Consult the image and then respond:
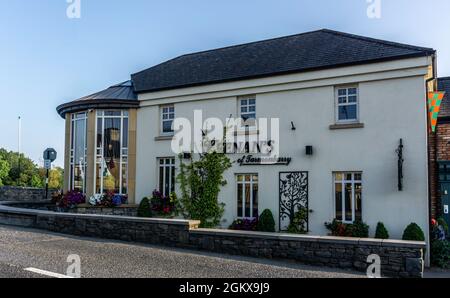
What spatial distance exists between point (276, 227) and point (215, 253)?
402 cm

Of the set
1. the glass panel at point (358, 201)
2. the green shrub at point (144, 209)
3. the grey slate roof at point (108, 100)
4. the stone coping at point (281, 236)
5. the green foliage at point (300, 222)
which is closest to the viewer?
the stone coping at point (281, 236)

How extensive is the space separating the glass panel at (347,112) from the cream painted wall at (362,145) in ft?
1.01

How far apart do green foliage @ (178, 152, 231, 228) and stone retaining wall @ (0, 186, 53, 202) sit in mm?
12589

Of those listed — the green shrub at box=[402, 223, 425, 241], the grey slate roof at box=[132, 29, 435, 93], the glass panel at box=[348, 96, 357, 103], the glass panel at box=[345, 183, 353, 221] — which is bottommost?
the green shrub at box=[402, 223, 425, 241]

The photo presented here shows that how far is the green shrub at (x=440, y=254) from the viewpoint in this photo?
34.6 ft

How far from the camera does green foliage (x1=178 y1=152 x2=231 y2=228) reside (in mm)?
14258

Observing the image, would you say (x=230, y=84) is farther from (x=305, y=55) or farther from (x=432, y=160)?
(x=432, y=160)

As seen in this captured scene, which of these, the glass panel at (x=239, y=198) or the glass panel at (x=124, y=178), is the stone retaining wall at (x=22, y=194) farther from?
the glass panel at (x=239, y=198)

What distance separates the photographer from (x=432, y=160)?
13836mm

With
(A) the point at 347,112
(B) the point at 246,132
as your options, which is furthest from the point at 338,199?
(B) the point at 246,132

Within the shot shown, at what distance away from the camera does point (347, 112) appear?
41.1 ft

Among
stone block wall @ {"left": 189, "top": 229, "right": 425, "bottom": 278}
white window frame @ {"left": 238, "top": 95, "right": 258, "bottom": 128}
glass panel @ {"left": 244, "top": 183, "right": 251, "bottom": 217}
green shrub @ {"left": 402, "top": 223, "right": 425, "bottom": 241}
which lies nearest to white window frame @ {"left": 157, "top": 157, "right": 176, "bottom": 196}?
glass panel @ {"left": 244, "top": 183, "right": 251, "bottom": 217}

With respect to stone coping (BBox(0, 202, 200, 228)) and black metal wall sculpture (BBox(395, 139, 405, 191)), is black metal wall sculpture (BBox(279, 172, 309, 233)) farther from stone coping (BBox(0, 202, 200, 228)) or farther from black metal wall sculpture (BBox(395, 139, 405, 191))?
stone coping (BBox(0, 202, 200, 228))

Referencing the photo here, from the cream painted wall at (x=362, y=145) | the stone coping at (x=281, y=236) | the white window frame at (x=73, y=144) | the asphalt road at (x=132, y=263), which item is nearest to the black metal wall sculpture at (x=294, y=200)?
the cream painted wall at (x=362, y=145)
